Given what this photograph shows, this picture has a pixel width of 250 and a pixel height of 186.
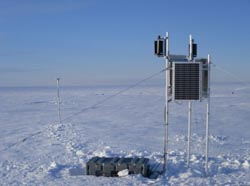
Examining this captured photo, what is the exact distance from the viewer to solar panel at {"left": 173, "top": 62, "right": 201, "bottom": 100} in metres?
7.58

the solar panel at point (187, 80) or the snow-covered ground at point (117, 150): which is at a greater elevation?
the solar panel at point (187, 80)

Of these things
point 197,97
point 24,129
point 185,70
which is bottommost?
point 24,129

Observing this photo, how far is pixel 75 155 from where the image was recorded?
1006 centimetres

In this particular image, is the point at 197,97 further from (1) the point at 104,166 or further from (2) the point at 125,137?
(2) the point at 125,137

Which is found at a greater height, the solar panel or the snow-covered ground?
the solar panel

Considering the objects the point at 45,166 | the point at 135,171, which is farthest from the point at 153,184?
the point at 45,166

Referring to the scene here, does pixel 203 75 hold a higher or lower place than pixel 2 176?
higher

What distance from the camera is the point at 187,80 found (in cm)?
Answer: 762

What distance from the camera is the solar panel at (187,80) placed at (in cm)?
758

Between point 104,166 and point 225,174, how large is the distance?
8.90 feet

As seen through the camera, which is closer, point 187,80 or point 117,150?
point 187,80

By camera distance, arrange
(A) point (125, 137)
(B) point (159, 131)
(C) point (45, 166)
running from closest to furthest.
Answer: (C) point (45, 166)
(A) point (125, 137)
(B) point (159, 131)

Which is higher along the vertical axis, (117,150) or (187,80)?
(187,80)

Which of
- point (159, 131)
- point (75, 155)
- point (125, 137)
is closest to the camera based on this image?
point (75, 155)
